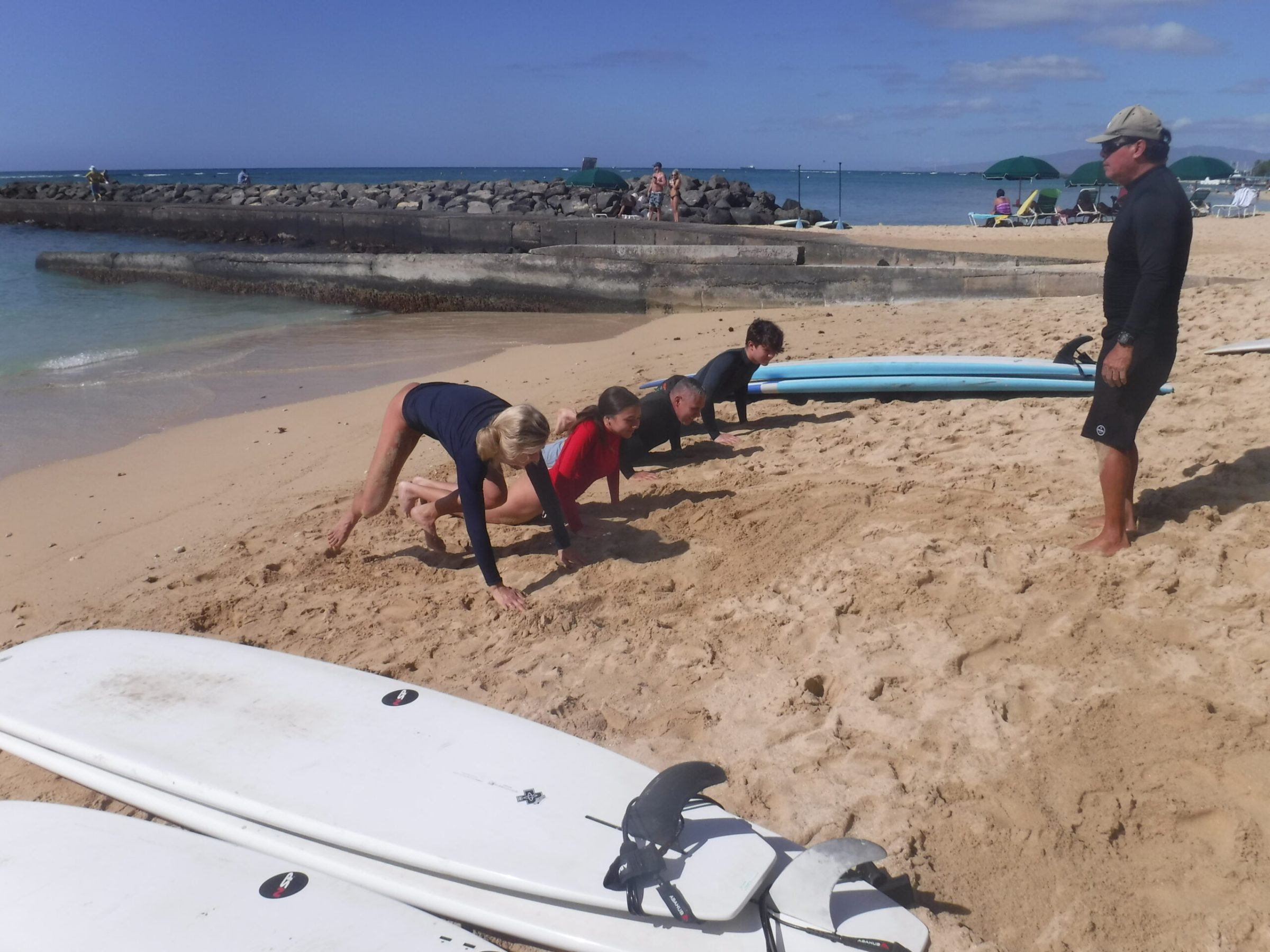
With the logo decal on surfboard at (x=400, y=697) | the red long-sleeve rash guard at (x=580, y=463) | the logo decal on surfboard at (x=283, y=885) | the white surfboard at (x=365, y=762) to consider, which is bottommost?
the logo decal on surfboard at (x=283, y=885)

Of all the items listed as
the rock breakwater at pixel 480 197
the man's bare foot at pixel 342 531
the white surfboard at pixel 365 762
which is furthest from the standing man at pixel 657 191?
the white surfboard at pixel 365 762

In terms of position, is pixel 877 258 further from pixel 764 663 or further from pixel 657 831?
pixel 657 831

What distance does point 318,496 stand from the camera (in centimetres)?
578

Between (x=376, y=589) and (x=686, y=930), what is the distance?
263cm

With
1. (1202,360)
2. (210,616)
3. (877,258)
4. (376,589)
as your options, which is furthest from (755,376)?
(877,258)

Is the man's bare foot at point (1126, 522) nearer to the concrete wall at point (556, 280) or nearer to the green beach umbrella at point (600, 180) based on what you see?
the concrete wall at point (556, 280)

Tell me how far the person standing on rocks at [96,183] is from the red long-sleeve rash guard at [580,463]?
132ft

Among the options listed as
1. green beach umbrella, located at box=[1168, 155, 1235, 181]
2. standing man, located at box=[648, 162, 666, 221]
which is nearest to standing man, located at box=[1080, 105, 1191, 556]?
standing man, located at box=[648, 162, 666, 221]

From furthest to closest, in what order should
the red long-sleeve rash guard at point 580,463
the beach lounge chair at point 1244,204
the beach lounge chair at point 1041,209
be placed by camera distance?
the beach lounge chair at point 1041,209
the beach lounge chair at point 1244,204
the red long-sleeve rash guard at point 580,463

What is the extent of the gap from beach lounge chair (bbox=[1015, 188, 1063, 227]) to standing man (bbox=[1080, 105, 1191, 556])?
69.1ft

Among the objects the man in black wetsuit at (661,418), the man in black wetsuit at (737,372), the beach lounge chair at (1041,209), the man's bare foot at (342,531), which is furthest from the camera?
the beach lounge chair at (1041,209)

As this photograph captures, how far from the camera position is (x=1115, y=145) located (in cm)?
347

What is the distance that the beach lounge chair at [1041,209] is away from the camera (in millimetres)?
23125

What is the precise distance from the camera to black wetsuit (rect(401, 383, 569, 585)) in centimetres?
396
